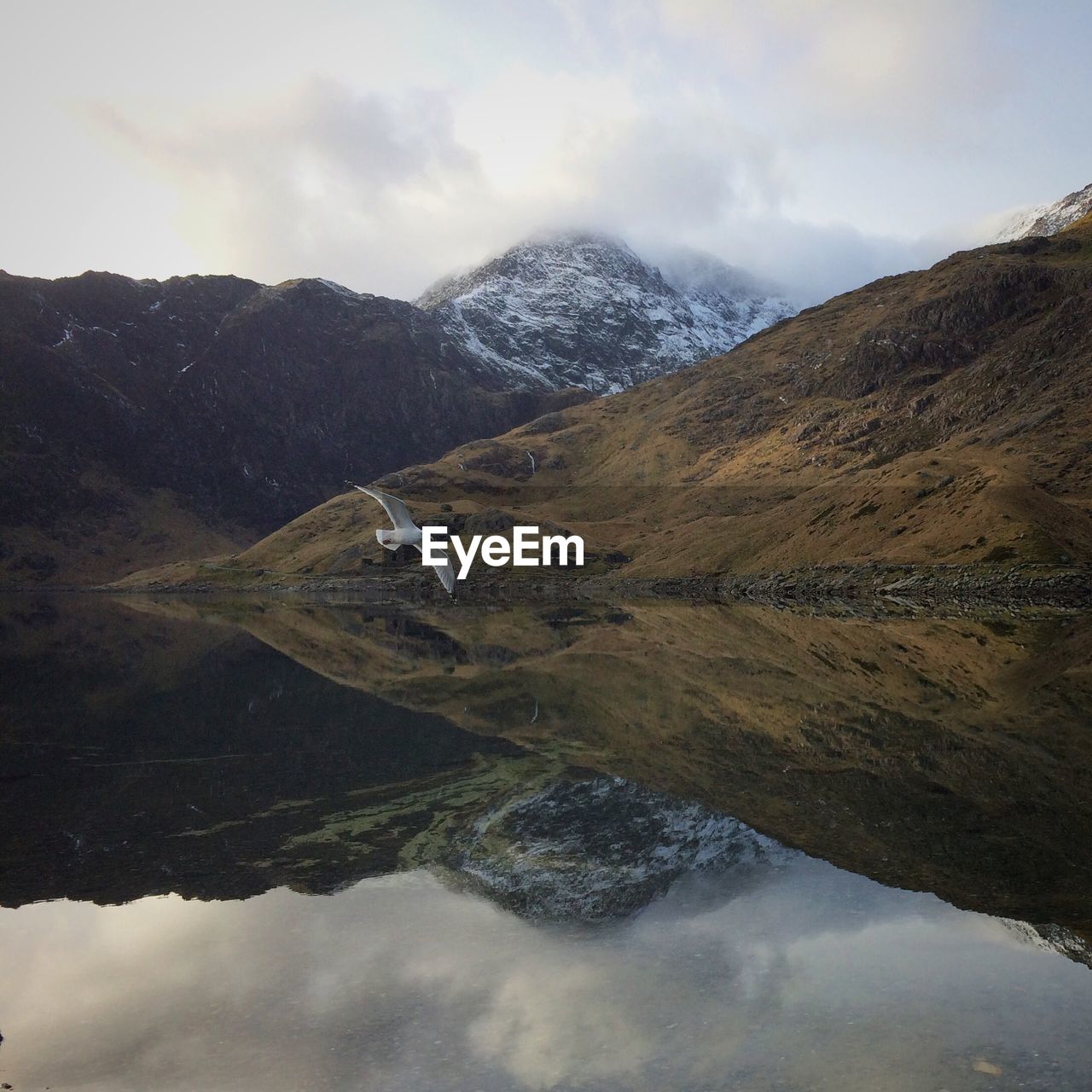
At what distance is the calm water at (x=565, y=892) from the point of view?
32.9ft

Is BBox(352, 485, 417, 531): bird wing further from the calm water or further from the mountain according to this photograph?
the mountain

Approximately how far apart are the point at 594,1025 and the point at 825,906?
468cm

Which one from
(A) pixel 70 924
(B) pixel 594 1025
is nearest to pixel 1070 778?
(B) pixel 594 1025

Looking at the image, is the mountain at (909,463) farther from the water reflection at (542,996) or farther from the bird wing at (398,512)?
the water reflection at (542,996)

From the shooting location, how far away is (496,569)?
153750 mm

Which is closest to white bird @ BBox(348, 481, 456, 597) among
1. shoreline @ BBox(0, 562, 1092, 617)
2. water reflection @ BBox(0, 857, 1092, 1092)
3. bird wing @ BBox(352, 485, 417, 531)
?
bird wing @ BBox(352, 485, 417, 531)

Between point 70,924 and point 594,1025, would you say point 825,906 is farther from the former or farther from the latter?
point 70,924

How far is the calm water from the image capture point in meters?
10.0

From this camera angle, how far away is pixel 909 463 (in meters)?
118

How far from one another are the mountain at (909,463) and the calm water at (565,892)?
2647 inches

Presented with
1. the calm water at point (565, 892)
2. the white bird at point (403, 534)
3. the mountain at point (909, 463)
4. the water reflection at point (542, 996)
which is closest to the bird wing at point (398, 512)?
the white bird at point (403, 534)

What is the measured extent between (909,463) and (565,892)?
11344 cm

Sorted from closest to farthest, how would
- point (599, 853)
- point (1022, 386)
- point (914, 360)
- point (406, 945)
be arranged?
point (406, 945) → point (599, 853) → point (1022, 386) → point (914, 360)

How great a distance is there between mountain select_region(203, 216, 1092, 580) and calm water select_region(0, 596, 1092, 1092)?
67236mm
